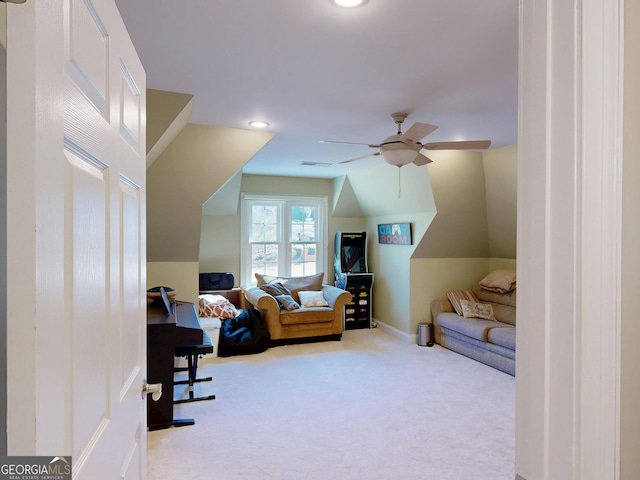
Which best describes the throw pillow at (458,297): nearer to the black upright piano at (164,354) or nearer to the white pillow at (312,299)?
the white pillow at (312,299)

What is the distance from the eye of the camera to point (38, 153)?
0.52 metres

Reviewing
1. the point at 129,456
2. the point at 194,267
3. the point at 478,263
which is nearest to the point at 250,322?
the point at 194,267

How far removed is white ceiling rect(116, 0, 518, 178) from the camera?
1799 millimetres

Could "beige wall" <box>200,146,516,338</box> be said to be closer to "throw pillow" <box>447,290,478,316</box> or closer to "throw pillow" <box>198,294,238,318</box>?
"throw pillow" <box>447,290,478,316</box>

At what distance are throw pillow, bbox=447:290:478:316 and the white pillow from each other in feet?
5.71

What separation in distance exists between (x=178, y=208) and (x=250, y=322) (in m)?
1.81

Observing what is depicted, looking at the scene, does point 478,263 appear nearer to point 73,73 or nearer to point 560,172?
point 560,172

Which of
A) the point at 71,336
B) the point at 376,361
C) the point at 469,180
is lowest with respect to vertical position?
the point at 376,361

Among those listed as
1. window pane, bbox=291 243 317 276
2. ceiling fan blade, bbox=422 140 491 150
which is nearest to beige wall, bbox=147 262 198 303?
window pane, bbox=291 243 317 276

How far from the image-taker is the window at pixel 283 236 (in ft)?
20.6

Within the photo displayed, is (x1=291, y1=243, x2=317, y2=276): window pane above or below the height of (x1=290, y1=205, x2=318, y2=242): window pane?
below

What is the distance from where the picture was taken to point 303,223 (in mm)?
6688

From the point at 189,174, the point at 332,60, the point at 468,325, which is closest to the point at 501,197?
the point at 468,325

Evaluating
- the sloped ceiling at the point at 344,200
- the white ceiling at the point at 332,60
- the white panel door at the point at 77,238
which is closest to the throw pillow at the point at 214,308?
the sloped ceiling at the point at 344,200
